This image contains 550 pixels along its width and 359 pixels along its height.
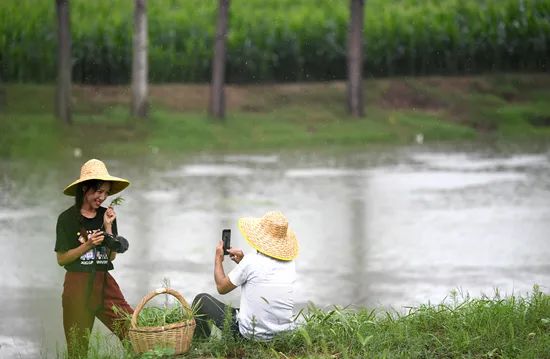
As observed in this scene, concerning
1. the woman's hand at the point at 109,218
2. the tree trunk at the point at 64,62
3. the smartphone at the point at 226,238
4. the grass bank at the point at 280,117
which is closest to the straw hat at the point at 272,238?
the smartphone at the point at 226,238

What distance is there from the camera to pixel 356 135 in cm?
2297

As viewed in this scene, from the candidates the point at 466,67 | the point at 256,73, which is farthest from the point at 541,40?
the point at 256,73

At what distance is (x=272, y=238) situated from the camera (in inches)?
263

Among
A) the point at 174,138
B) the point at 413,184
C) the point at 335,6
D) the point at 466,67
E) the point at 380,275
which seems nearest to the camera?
the point at 380,275

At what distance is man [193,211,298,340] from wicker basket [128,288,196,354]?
0.92 feet

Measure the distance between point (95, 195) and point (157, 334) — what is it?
90 cm

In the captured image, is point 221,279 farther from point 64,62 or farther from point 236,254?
point 64,62

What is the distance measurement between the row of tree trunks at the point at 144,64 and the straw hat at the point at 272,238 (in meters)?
16.5

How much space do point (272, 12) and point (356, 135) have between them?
858 centimetres

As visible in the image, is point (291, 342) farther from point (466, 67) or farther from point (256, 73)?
point (466, 67)

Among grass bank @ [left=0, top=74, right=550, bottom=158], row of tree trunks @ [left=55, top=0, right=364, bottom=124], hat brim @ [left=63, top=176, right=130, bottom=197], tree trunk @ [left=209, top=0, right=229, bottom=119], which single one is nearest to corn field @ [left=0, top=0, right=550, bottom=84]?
grass bank @ [left=0, top=74, right=550, bottom=158]

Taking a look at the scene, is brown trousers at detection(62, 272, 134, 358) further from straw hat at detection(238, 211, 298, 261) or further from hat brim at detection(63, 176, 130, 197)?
straw hat at detection(238, 211, 298, 261)

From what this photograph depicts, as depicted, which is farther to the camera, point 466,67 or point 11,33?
point 466,67

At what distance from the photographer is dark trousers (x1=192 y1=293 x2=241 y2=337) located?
6754 millimetres
